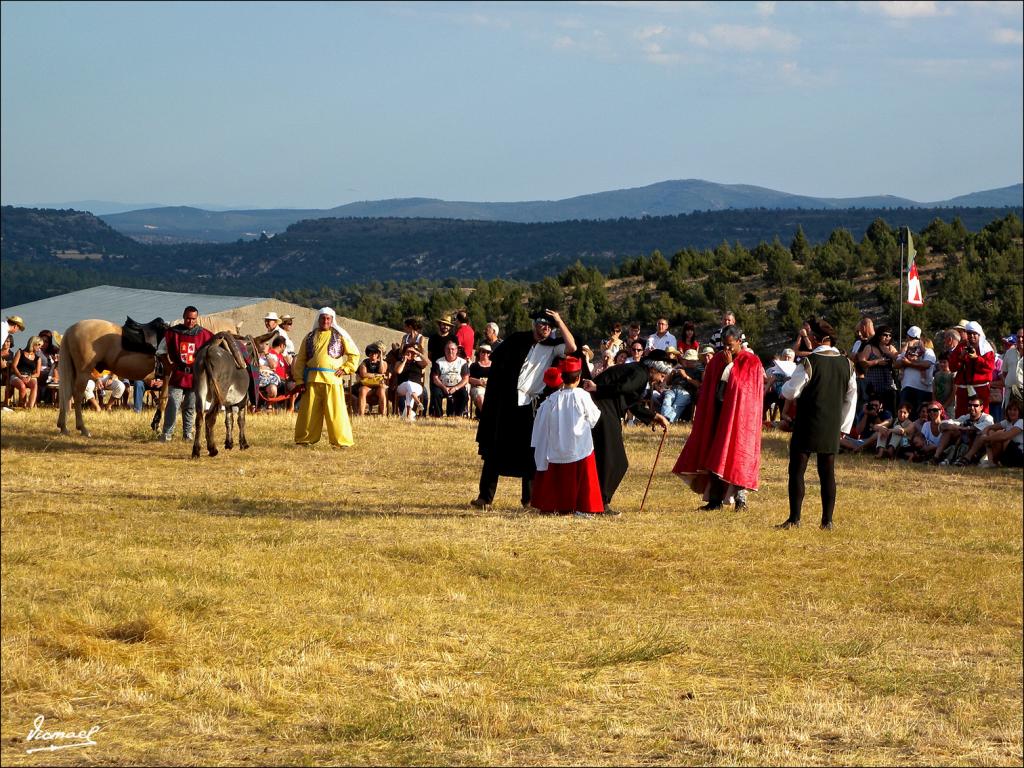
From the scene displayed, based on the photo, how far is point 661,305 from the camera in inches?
2037

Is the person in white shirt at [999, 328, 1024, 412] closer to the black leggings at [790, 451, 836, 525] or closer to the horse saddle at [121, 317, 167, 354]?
the black leggings at [790, 451, 836, 525]

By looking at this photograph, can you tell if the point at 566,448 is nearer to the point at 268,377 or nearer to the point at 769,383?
the point at 769,383

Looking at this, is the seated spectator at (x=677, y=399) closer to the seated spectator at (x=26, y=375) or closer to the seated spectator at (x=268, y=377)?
the seated spectator at (x=268, y=377)

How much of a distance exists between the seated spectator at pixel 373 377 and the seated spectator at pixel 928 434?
24.0 ft

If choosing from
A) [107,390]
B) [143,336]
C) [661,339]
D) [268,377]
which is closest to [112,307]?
[107,390]

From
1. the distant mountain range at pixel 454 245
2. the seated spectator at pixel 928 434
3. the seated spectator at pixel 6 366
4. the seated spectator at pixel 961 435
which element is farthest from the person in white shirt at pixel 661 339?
the distant mountain range at pixel 454 245

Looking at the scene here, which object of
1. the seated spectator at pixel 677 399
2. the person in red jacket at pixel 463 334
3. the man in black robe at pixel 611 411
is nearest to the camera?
the man in black robe at pixel 611 411

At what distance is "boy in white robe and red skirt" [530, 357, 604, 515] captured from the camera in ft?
41.0

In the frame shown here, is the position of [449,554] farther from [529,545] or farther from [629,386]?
[629,386]

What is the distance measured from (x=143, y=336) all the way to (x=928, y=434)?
9.09 m

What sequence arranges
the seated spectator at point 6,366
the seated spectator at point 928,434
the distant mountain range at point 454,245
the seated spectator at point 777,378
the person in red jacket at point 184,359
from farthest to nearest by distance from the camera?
the distant mountain range at point 454,245 → the seated spectator at point 777,378 → the seated spectator at point 6,366 → the seated spectator at point 928,434 → the person in red jacket at point 184,359

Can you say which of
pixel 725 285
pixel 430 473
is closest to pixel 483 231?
A: pixel 725 285

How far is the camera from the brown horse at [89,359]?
16.9m

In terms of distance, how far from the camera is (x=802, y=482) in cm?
1272
